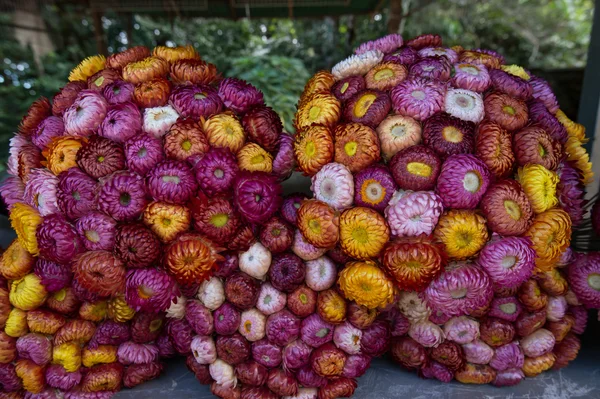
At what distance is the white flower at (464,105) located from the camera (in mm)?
1591

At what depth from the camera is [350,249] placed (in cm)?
152

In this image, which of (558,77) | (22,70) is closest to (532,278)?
(558,77)

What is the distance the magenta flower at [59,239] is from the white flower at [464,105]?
4.83 feet

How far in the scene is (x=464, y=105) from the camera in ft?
5.25

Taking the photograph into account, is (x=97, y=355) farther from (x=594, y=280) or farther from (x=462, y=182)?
(x=594, y=280)

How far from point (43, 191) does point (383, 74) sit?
1401 millimetres

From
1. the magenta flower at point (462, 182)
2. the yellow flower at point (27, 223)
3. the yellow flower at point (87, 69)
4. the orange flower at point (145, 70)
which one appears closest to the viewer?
the magenta flower at point (462, 182)

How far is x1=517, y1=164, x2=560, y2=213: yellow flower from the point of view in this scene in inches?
59.9

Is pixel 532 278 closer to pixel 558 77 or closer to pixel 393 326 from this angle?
pixel 393 326

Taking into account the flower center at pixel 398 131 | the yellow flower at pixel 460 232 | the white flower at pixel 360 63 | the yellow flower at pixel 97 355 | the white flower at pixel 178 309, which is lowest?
the yellow flower at pixel 97 355

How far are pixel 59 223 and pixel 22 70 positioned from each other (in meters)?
5.98

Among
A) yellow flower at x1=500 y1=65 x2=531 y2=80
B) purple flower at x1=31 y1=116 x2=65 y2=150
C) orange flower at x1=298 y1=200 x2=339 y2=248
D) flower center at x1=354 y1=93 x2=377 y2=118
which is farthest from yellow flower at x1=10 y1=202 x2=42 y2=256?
yellow flower at x1=500 y1=65 x2=531 y2=80

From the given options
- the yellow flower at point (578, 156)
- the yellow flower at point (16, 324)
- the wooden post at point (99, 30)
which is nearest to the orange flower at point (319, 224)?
the yellow flower at point (578, 156)

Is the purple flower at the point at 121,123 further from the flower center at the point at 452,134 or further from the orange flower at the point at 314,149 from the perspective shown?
the flower center at the point at 452,134
